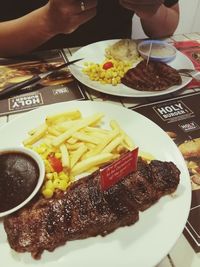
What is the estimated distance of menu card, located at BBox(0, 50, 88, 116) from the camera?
1579mm

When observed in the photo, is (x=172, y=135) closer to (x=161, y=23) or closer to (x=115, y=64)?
(x=115, y=64)

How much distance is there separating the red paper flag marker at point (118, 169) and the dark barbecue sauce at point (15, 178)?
0.89 ft

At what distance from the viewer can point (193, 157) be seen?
1270 millimetres

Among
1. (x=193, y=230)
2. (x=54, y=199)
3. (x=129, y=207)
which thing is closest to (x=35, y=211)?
(x=54, y=199)

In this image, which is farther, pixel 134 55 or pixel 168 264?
pixel 134 55

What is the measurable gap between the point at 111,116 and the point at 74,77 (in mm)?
500

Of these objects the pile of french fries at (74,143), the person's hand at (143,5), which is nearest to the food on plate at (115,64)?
the person's hand at (143,5)

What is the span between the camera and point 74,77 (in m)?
1.77

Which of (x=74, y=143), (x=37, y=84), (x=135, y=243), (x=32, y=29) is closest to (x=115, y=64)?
(x=37, y=84)

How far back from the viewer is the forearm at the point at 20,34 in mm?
1914

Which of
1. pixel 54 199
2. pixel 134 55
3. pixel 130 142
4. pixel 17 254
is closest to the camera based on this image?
pixel 17 254

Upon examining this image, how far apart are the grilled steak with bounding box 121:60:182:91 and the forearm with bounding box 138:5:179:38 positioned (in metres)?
0.62

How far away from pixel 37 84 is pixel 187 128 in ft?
2.98

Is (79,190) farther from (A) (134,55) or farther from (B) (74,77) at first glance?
(A) (134,55)
